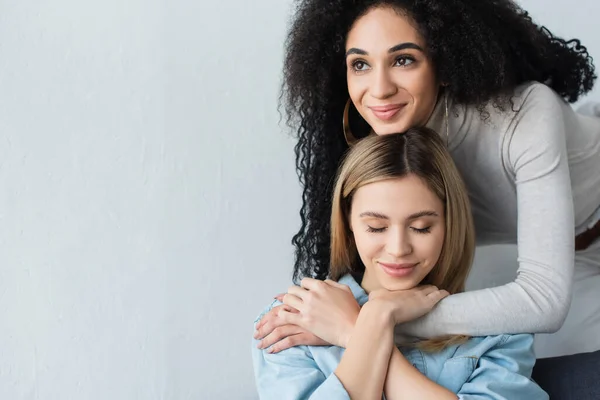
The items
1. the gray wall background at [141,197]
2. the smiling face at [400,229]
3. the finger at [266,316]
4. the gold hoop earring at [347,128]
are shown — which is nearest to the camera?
the smiling face at [400,229]

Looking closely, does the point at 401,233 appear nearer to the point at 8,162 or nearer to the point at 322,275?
the point at 322,275

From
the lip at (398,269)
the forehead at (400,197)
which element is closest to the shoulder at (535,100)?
the forehead at (400,197)

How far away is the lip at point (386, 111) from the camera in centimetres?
169

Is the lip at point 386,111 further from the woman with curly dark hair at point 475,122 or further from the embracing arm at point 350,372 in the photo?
the embracing arm at point 350,372

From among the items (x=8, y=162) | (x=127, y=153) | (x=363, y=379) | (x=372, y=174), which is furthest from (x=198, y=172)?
(x=363, y=379)

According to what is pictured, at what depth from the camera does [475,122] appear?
5.82ft

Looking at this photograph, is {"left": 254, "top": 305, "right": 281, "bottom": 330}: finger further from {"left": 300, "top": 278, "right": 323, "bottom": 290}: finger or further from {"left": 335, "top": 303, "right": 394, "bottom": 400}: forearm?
{"left": 335, "top": 303, "right": 394, "bottom": 400}: forearm

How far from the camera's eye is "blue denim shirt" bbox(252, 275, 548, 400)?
152 centimetres

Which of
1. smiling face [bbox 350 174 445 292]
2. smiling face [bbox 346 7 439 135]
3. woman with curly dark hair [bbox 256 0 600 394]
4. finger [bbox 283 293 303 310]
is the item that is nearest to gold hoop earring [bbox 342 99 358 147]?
woman with curly dark hair [bbox 256 0 600 394]

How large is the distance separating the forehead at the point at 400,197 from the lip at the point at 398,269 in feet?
0.31

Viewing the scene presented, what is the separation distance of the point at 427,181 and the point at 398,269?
6.6 inches

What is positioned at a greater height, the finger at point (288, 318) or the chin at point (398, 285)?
the chin at point (398, 285)

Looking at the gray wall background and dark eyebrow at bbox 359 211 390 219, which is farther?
the gray wall background

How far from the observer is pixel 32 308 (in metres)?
2.24
